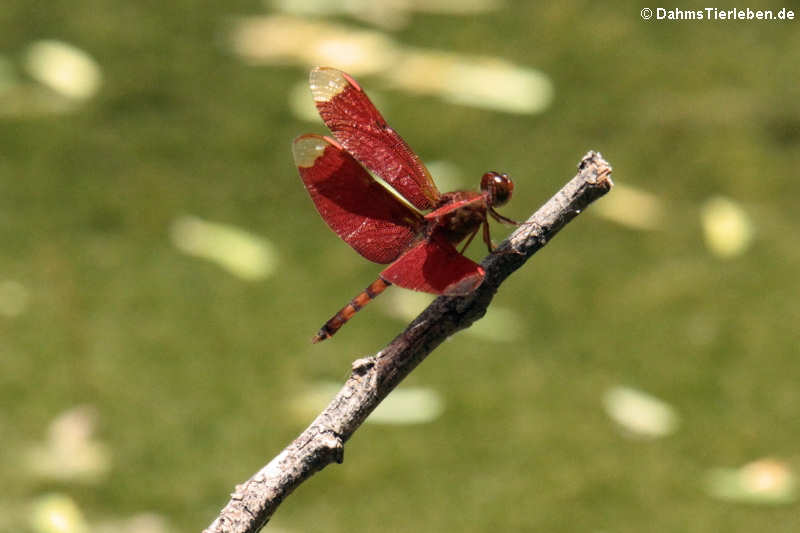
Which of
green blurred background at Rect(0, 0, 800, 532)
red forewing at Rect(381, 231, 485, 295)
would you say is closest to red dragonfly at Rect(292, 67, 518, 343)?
red forewing at Rect(381, 231, 485, 295)

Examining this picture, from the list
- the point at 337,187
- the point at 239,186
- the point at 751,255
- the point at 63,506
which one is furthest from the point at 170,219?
the point at 337,187

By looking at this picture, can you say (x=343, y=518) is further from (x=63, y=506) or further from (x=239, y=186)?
(x=239, y=186)

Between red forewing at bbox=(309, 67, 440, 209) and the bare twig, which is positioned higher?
red forewing at bbox=(309, 67, 440, 209)

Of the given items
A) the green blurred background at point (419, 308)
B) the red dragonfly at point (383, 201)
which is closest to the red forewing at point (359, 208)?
the red dragonfly at point (383, 201)

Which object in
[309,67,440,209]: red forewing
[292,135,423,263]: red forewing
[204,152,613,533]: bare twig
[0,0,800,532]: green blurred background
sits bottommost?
[204,152,613,533]: bare twig

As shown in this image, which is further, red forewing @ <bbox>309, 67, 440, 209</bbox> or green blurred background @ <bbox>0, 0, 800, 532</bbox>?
green blurred background @ <bbox>0, 0, 800, 532</bbox>

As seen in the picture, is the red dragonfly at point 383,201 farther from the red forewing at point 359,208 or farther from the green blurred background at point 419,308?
the green blurred background at point 419,308

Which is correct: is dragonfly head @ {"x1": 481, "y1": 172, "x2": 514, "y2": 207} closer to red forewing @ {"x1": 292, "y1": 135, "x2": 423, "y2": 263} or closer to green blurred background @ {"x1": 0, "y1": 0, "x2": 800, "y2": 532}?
red forewing @ {"x1": 292, "y1": 135, "x2": 423, "y2": 263}

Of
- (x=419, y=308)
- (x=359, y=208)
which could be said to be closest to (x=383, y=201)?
(x=359, y=208)
